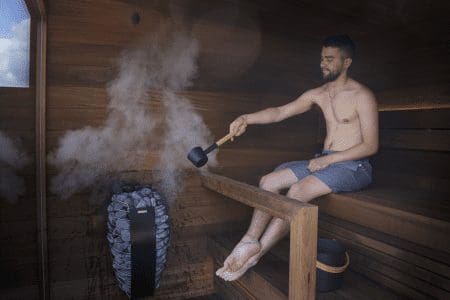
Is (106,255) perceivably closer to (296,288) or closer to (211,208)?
(211,208)

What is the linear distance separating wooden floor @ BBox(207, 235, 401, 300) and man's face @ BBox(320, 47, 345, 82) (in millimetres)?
1649

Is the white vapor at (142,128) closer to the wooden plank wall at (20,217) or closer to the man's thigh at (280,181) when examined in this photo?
the wooden plank wall at (20,217)

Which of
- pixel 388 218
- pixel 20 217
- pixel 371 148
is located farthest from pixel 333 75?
pixel 20 217

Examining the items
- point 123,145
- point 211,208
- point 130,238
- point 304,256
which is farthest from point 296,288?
point 123,145

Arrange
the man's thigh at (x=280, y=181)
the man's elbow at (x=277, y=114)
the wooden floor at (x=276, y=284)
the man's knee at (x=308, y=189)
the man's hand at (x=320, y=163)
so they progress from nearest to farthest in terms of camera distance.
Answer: the wooden floor at (x=276, y=284) → the man's knee at (x=308, y=189) → the man's hand at (x=320, y=163) → the man's thigh at (x=280, y=181) → the man's elbow at (x=277, y=114)

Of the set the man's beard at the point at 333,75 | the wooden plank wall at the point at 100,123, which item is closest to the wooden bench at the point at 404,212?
the man's beard at the point at 333,75

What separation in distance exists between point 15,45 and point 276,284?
2793 mm

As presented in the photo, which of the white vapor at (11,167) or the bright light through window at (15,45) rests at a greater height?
the bright light through window at (15,45)

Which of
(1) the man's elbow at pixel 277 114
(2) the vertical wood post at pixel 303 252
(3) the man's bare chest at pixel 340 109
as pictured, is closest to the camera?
(2) the vertical wood post at pixel 303 252

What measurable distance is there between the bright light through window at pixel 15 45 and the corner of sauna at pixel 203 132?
112 mm

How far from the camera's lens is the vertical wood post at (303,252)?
2.01 metres

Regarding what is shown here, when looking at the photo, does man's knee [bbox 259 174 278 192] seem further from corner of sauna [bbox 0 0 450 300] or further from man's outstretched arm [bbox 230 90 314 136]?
man's outstretched arm [bbox 230 90 314 136]

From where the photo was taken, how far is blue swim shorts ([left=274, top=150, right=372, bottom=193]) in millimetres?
2938

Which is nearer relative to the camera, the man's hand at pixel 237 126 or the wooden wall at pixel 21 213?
the wooden wall at pixel 21 213
